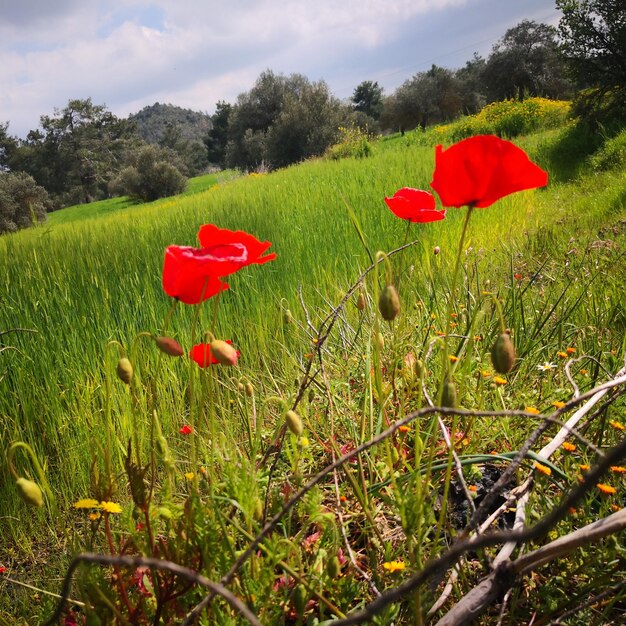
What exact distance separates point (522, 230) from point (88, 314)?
11.5 ft

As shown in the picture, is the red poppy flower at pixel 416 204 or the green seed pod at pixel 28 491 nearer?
the green seed pod at pixel 28 491

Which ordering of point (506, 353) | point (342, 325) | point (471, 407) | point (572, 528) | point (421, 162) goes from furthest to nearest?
1. point (421, 162)
2. point (342, 325)
3. point (471, 407)
4. point (572, 528)
5. point (506, 353)

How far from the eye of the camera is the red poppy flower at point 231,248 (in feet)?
2.36

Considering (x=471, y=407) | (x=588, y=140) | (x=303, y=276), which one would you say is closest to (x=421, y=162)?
(x=588, y=140)

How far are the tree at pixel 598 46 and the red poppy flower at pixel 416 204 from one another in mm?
8314

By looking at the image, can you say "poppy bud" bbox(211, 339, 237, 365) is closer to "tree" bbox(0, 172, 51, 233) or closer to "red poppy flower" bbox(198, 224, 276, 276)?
"red poppy flower" bbox(198, 224, 276, 276)

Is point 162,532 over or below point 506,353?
below

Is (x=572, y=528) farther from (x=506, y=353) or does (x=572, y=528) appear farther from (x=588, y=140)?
(x=588, y=140)

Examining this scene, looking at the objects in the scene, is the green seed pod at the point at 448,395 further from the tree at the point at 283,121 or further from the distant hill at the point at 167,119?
the distant hill at the point at 167,119

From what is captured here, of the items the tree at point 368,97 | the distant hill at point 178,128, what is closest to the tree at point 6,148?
the distant hill at point 178,128

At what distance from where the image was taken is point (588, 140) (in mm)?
7469

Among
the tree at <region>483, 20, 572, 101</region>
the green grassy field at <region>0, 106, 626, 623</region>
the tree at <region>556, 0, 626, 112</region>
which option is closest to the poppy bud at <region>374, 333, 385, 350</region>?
the green grassy field at <region>0, 106, 626, 623</region>

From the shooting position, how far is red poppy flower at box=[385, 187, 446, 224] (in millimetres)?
1101

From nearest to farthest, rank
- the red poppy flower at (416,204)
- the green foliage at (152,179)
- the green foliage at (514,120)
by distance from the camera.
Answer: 1. the red poppy flower at (416,204)
2. the green foliage at (514,120)
3. the green foliage at (152,179)
